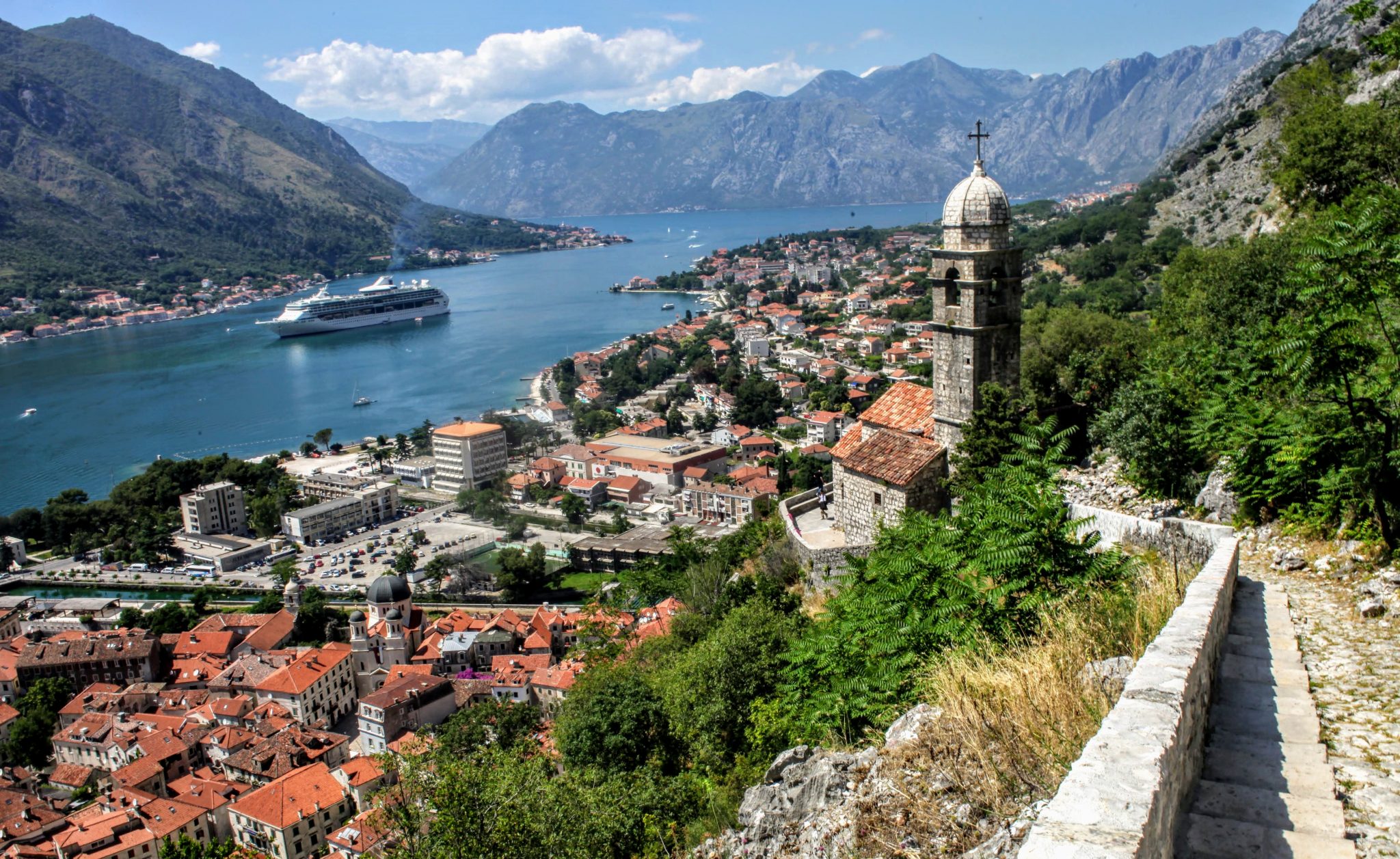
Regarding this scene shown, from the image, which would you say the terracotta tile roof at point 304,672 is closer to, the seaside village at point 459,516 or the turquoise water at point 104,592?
the seaside village at point 459,516

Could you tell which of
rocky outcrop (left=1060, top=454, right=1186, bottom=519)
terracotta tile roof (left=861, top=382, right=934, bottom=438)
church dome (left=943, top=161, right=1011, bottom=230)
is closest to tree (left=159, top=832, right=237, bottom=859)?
terracotta tile roof (left=861, top=382, right=934, bottom=438)

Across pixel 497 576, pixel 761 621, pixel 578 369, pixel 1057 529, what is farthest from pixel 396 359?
pixel 1057 529

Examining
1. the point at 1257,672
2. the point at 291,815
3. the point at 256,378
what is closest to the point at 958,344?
the point at 1257,672

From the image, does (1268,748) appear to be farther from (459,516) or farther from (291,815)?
(459,516)

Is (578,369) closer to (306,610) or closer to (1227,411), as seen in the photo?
(306,610)

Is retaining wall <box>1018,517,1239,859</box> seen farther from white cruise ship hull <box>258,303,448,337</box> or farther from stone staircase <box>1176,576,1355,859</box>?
white cruise ship hull <box>258,303,448,337</box>

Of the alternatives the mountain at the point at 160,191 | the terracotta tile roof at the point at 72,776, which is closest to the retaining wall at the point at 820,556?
the terracotta tile roof at the point at 72,776
